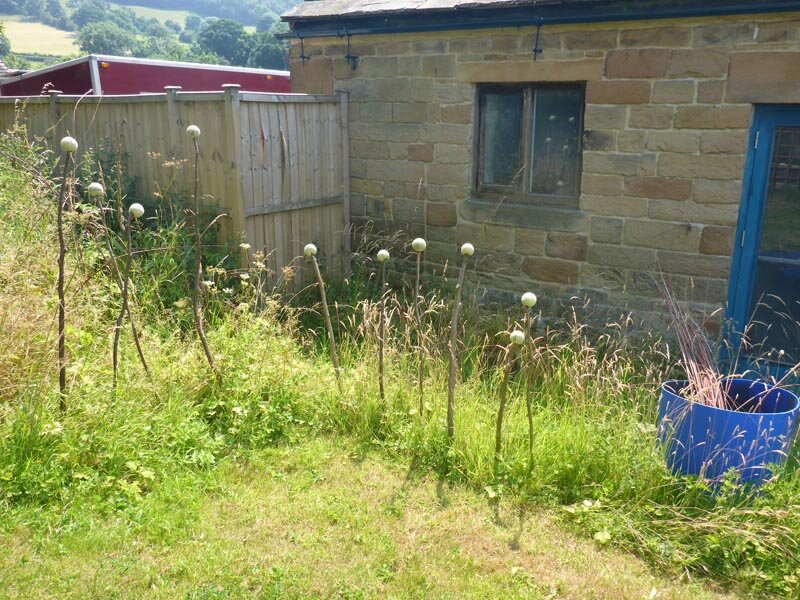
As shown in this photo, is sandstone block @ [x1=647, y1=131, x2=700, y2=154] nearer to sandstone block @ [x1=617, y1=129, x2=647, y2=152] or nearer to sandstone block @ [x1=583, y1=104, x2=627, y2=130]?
sandstone block @ [x1=617, y1=129, x2=647, y2=152]

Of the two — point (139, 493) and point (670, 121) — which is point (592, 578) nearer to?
point (139, 493)

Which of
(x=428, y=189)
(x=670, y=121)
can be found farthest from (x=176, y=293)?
(x=670, y=121)

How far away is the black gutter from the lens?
16.4ft

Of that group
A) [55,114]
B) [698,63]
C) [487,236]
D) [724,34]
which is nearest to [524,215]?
[487,236]

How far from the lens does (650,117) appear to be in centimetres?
554

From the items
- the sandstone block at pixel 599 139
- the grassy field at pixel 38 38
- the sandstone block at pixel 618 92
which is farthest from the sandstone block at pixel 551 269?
the grassy field at pixel 38 38

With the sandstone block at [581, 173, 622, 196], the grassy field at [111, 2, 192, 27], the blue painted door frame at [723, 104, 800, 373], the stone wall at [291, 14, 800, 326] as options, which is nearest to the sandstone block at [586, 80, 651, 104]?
the stone wall at [291, 14, 800, 326]

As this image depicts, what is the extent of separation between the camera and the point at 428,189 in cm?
693

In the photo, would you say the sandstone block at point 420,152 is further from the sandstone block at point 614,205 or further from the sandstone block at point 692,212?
the sandstone block at point 692,212

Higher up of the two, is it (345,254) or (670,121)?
(670,121)

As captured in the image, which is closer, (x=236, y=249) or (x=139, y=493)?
(x=139, y=493)

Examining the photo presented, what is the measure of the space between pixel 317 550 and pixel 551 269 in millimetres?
3776

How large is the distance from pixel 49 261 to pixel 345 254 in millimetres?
3133

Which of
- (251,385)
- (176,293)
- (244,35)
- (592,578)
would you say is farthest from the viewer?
(244,35)
